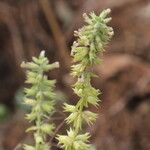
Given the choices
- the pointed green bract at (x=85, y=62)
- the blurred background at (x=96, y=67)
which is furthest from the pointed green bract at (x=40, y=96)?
the blurred background at (x=96, y=67)

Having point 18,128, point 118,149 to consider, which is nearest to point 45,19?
point 18,128

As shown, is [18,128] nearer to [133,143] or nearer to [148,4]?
[133,143]

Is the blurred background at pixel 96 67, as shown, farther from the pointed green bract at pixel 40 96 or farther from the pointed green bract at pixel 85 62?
the pointed green bract at pixel 85 62

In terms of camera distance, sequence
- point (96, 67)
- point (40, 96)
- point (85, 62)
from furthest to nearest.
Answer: point (96, 67), point (40, 96), point (85, 62)

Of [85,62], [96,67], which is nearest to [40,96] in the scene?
[85,62]

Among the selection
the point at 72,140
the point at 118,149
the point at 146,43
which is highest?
the point at 146,43

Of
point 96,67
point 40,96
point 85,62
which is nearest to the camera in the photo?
point 85,62

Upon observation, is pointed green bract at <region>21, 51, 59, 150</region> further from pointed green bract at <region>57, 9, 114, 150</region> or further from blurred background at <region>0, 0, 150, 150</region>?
blurred background at <region>0, 0, 150, 150</region>

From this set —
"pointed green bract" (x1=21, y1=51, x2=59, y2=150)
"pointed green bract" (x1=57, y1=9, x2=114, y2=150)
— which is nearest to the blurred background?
"pointed green bract" (x1=21, y1=51, x2=59, y2=150)

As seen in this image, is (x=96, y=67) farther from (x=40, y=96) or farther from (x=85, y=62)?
(x=85, y=62)
